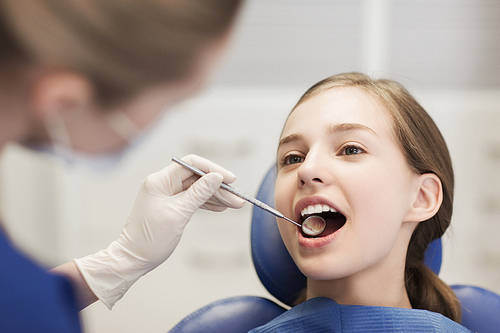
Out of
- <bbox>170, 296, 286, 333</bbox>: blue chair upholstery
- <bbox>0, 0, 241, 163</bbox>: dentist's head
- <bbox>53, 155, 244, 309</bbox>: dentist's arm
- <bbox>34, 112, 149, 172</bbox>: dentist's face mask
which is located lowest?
<bbox>170, 296, 286, 333</bbox>: blue chair upholstery

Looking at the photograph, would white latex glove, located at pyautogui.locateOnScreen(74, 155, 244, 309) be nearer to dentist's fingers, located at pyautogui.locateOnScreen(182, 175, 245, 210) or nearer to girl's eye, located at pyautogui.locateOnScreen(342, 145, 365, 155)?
dentist's fingers, located at pyautogui.locateOnScreen(182, 175, 245, 210)

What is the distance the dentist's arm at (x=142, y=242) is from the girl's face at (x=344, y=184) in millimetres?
169

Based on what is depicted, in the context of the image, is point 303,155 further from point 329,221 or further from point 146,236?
point 146,236

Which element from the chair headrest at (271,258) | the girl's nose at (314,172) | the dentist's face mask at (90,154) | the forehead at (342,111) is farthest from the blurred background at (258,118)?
the dentist's face mask at (90,154)

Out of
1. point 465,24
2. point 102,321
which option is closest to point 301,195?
point 102,321

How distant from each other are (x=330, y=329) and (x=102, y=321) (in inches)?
62.5

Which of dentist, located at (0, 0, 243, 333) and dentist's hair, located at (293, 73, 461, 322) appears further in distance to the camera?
dentist's hair, located at (293, 73, 461, 322)

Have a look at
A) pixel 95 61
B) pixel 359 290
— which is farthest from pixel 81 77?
pixel 359 290

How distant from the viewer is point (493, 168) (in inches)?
102

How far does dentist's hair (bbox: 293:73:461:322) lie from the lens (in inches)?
47.1

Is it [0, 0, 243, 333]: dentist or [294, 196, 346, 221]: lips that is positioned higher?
[0, 0, 243, 333]: dentist

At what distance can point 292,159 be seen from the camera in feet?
4.00

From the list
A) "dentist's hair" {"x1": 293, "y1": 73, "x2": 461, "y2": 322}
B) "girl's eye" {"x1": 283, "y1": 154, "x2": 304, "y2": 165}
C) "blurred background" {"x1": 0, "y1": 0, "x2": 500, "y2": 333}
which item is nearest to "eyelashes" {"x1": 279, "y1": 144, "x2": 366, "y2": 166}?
"girl's eye" {"x1": 283, "y1": 154, "x2": 304, "y2": 165}

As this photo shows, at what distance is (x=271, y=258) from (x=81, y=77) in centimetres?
77
